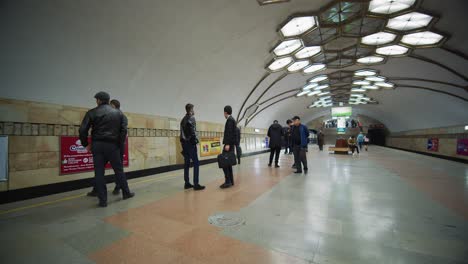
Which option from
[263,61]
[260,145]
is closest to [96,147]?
[263,61]

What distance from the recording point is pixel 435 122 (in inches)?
634

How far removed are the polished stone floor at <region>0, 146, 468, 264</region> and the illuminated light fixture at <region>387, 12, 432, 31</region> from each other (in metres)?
7.19

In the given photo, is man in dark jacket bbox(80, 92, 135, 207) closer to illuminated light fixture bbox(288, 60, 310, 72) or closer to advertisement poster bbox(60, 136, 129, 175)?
advertisement poster bbox(60, 136, 129, 175)

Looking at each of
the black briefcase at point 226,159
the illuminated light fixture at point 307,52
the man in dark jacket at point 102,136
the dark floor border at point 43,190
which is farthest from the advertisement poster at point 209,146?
the illuminated light fixture at point 307,52

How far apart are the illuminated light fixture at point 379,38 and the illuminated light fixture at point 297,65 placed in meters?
3.21

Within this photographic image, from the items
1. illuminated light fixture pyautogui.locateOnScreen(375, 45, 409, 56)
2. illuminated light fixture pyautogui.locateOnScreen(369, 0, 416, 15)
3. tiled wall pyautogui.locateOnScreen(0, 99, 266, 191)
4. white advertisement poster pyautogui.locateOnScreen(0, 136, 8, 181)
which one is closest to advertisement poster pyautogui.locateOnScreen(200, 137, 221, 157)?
tiled wall pyautogui.locateOnScreen(0, 99, 266, 191)

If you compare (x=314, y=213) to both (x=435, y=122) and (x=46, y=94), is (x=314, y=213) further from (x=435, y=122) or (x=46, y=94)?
(x=435, y=122)

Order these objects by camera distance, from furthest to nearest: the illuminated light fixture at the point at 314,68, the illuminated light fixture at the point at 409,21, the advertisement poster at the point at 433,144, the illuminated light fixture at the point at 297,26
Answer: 1. the advertisement poster at the point at 433,144
2. the illuminated light fixture at the point at 314,68
3. the illuminated light fixture at the point at 297,26
4. the illuminated light fixture at the point at 409,21

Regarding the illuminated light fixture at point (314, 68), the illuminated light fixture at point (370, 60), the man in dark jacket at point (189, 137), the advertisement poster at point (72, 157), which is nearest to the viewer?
the man in dark jacket at point (189, 137)

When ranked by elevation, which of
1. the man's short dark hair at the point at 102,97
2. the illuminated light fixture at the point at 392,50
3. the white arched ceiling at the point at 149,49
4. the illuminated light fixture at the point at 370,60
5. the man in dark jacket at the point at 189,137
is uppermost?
the illuminated light fixture at the point at 370,60

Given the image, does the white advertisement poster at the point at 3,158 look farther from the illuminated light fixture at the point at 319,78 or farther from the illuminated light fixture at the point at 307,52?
the illuminated light fixture at the point at 319,78

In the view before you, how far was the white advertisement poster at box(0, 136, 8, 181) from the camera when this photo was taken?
3.73 m

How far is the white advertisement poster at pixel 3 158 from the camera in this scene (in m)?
3.73

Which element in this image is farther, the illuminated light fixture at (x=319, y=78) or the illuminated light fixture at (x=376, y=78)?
the illuminated light fixture at (x=319, y=78)
